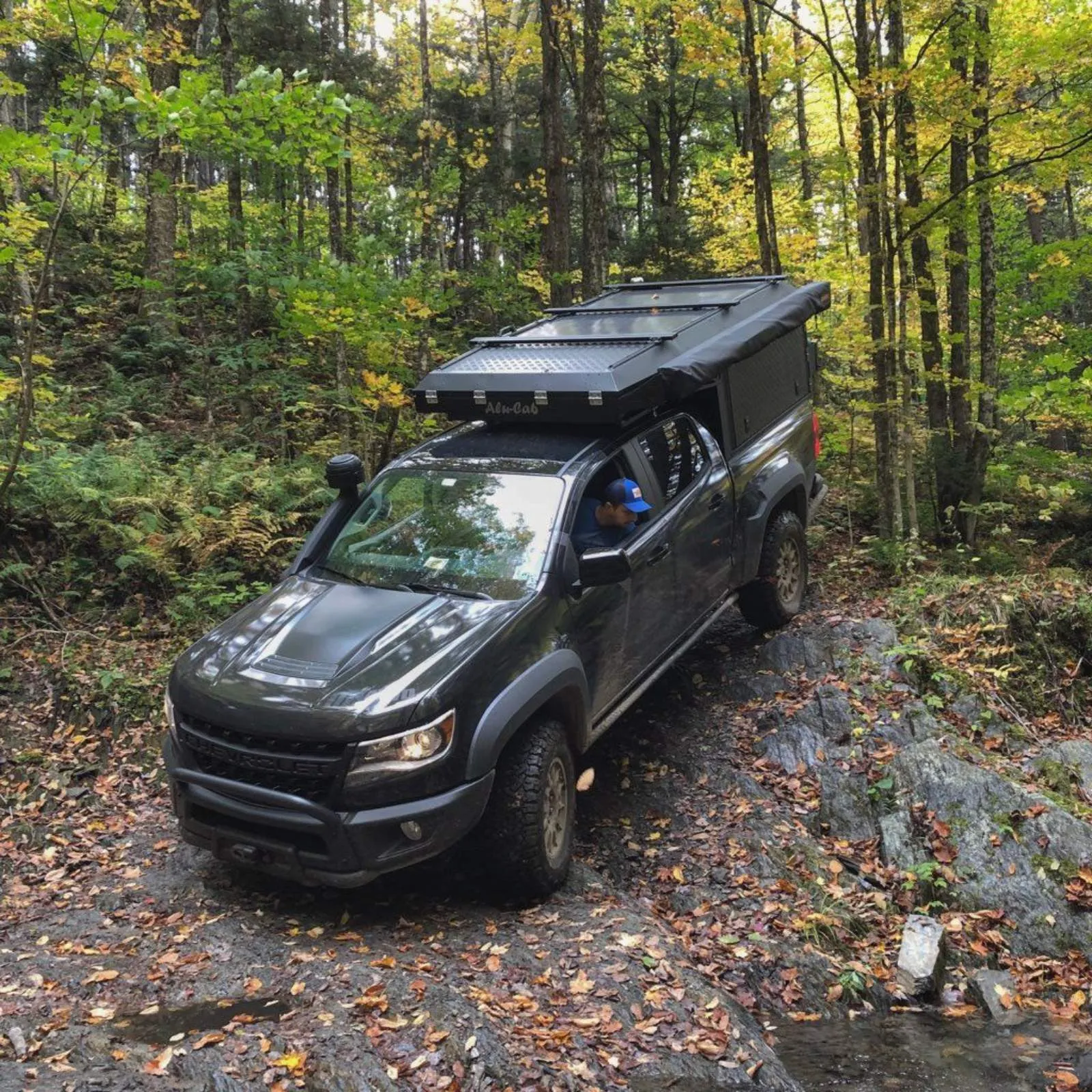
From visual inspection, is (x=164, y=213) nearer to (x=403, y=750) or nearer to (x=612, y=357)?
(x=612, y=357)

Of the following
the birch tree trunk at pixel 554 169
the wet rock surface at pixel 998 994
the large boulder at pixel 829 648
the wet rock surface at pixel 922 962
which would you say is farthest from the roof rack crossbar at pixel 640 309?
the wet rock surface at pixel 998 994

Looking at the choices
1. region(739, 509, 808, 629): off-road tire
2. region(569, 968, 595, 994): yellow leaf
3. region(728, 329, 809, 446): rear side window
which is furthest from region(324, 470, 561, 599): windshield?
region(739, 509, 808, 629): off-road tire

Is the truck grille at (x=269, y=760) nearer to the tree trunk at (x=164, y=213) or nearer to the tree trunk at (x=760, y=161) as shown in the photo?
the tree trunk at (x=760, y=161)

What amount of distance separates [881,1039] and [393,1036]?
2.25m

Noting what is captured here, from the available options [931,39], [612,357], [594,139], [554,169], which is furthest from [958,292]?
[612,357]

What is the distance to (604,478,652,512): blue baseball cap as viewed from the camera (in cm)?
536

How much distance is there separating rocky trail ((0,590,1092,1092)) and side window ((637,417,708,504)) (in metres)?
1.85

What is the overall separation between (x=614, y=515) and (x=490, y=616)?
1.34 m

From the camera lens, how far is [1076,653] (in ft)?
22.6

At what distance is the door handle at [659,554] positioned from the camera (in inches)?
217

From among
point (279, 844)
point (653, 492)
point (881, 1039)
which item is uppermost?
point (653, 492)

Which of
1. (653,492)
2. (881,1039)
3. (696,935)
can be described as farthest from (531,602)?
(881,1039)

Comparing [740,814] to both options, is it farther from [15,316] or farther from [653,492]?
[15,316]

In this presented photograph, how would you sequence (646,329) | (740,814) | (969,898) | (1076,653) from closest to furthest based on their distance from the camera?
(969,898), (740,814), (646,329), (1076,653)
